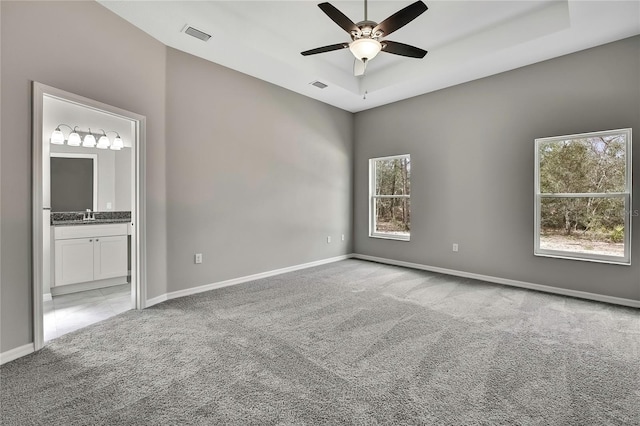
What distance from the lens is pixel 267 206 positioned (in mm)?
4766

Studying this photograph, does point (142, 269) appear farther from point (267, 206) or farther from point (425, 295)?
point (425, 295)

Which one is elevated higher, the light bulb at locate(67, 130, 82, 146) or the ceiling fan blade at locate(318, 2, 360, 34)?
the ceiling fan blade at locate(318, 2, 360, 34)

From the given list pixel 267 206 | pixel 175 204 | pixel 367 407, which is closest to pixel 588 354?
pixel 367 407

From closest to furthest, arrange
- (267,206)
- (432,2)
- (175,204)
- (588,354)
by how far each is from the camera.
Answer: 1. (588,354)
2. (432,2)
3. (175,204)
4. (267,206)

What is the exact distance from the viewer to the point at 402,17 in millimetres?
2480

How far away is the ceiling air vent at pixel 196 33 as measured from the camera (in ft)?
10.7

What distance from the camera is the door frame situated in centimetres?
239

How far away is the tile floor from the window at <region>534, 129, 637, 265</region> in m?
5.34

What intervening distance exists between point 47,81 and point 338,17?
8.05 feet

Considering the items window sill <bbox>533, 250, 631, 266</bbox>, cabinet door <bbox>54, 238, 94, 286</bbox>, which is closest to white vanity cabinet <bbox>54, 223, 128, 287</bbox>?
cabinet door <bbox>54, 238, 94, 286</bbox>

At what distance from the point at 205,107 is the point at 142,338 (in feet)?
9.20

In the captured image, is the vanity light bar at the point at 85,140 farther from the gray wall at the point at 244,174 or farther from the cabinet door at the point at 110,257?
the gray wall at the point at 244,174

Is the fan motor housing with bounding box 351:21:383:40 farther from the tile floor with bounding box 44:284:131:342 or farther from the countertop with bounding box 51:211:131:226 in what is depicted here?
the countertop with bounding box 51:211:131:226

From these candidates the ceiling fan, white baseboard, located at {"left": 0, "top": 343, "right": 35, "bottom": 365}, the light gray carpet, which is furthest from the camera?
the ceiling fan
